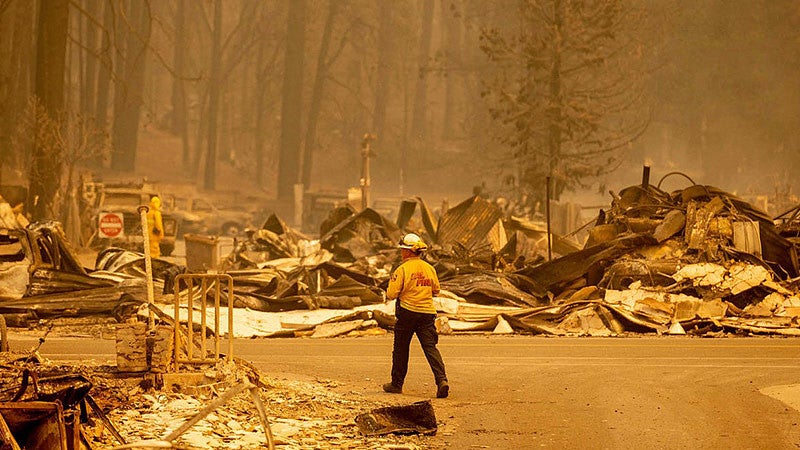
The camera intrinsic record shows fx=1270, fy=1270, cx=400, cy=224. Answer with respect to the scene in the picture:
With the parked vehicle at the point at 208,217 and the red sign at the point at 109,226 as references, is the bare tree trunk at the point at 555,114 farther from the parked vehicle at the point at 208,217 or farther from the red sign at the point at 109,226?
the red sign at the point at 109,226

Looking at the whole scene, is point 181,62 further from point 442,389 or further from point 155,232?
Result: point 442,389

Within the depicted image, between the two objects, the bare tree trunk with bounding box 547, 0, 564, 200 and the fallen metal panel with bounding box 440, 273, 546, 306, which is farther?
the bare tree trunk with bounding box 547, 0, 564, 200

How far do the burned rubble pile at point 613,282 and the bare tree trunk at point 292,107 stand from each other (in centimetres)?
4185

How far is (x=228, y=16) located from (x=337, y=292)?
90322 mm

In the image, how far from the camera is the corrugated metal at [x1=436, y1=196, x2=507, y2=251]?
1288 inches

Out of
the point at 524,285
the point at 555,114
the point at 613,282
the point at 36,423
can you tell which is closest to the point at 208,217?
the point at 555,114

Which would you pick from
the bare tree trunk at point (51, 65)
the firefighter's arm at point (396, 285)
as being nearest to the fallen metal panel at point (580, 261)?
the firefighter's arm at point (396, 285)

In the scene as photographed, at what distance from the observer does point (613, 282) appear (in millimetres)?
24562

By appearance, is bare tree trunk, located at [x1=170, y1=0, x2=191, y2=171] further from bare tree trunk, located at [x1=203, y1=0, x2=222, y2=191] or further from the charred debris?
the charred debris

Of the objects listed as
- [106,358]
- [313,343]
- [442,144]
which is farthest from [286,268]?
[442,144]

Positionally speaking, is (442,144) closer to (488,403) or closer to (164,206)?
(164,206)

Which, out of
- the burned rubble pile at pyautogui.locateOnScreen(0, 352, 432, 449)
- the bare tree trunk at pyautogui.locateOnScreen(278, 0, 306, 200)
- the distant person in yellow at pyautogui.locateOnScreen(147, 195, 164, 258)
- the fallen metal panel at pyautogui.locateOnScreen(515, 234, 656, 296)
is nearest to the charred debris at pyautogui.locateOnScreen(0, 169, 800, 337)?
the fallen metal panel at pyautogui.locateOnScreen(515, 234, 656, 296)

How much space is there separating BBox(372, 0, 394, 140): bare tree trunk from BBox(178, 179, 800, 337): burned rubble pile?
61210 mm

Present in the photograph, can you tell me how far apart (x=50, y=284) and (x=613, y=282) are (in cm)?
1052
